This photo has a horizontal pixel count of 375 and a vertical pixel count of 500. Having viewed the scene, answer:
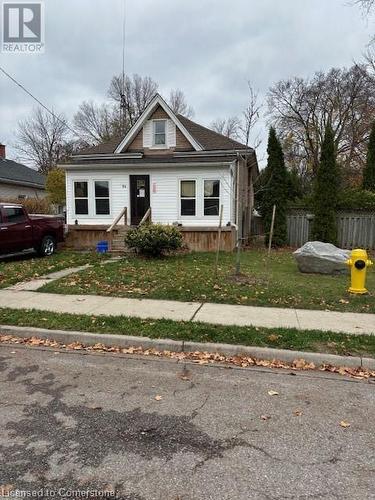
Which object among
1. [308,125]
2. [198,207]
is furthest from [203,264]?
[308,125]

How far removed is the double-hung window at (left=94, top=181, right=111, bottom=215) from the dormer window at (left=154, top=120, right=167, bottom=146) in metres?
3.25

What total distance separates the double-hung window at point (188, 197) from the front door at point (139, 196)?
5.37 ft

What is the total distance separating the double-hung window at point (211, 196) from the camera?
17.0 meters

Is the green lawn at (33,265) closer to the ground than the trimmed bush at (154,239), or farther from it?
closer to the ground

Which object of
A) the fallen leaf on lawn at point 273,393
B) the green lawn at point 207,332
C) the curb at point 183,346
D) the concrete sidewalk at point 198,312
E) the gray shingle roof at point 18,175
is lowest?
the fallen leaf on lawn at point 273,393

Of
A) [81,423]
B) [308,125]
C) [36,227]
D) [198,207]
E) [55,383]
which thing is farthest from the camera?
[308,125]

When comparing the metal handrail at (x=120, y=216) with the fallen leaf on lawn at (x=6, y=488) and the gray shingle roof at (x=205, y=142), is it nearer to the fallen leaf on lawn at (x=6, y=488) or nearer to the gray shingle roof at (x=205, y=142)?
the gray shingle roof at (x=205, y=142)

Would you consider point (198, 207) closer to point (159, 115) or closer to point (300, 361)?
point (159, 115)

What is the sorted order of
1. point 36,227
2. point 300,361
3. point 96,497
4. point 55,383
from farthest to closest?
point 36,227, point 300,361, point 55,383, point 96,497

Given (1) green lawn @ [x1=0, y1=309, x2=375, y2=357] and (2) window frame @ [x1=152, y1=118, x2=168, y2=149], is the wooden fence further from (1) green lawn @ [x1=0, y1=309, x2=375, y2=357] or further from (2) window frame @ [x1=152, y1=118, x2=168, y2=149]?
(1) green lawn @ [x1=0, y1=309, x2=375, y2=357]

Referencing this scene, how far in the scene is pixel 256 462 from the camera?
293 centimetres

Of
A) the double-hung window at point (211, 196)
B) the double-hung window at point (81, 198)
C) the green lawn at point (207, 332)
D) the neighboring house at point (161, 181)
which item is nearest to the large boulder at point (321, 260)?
the green lawn at point (207, 332)

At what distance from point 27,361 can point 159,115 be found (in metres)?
15.9

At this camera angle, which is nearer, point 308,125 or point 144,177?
point 144,177
